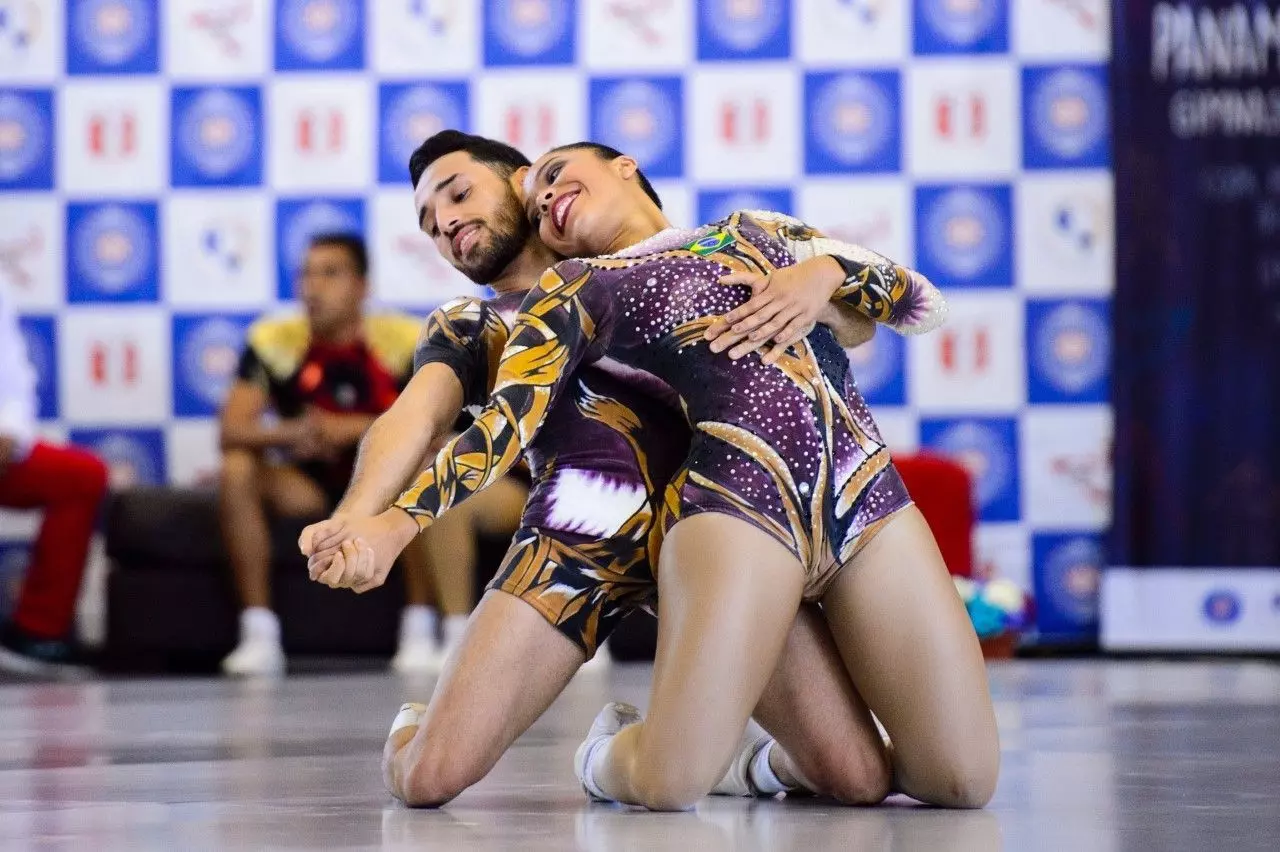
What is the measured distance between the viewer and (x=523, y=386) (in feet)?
6.70

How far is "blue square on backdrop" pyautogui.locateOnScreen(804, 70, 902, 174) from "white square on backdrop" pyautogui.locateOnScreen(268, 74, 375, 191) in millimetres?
1468

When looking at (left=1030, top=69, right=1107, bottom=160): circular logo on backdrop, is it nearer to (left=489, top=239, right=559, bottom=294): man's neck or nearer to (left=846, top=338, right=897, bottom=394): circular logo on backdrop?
(left=846, top=338, right=897, bottom=394): circular logo on backdrop

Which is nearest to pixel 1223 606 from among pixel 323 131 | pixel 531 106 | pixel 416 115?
pixel 531 106

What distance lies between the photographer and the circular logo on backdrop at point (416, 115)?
5844mm

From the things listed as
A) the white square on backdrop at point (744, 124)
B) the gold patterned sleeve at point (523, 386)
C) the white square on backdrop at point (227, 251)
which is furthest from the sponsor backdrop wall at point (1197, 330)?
the gold patterned sleeve at point (523, 386)

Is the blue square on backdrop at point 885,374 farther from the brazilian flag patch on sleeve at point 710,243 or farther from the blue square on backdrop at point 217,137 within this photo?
the brazilian flag patch on sleeve at point 710,243

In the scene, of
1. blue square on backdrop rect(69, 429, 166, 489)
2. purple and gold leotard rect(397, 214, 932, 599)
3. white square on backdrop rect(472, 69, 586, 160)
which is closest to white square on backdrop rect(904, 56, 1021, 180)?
white square on backdrop rect(472, 69, 586, 160)

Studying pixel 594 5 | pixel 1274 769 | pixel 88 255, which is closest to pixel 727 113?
pixel 594 5

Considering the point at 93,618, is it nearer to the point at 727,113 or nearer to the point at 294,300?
the point at 294,300

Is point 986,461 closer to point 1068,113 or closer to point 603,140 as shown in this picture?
point 1068,113

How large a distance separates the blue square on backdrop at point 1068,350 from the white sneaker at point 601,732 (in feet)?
12.1

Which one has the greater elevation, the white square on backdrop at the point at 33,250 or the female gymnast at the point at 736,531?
the white square on backdrop at the point at 33,250

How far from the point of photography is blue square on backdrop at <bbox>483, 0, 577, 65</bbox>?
5.83 metres

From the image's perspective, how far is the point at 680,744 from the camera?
194 cm
